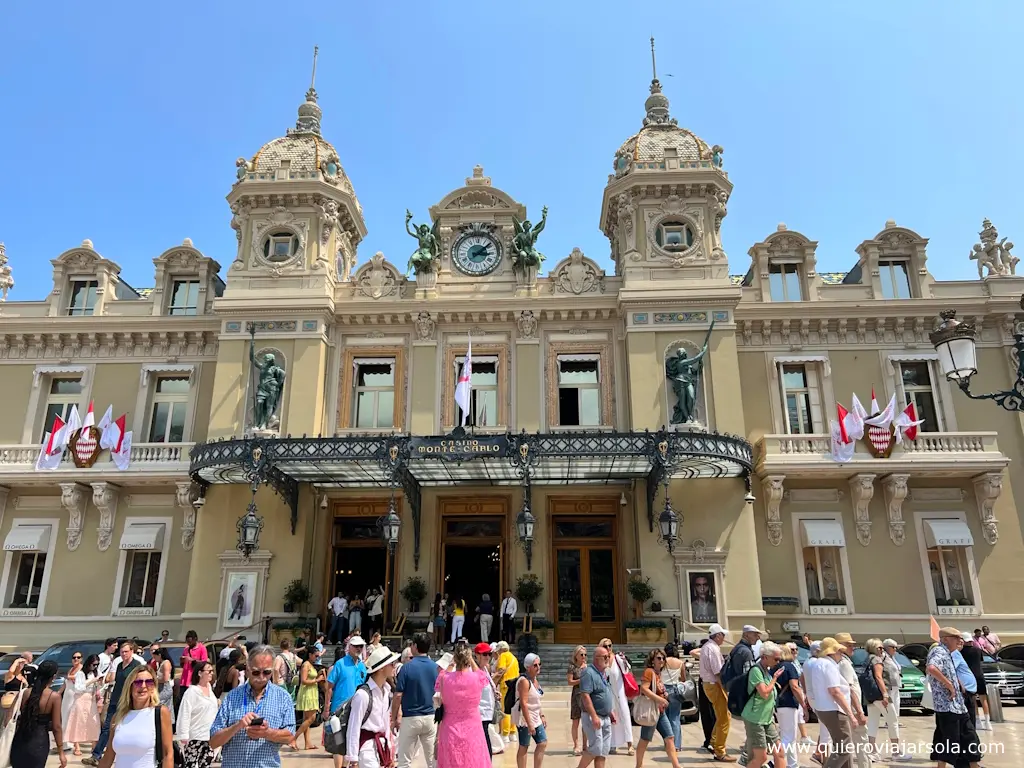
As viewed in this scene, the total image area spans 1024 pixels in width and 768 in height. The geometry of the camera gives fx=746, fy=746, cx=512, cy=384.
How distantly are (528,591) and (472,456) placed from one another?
174 inches

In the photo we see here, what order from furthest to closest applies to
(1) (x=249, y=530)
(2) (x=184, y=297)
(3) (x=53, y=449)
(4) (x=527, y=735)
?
(2) (x=184, y=297), (3) (x=53, y=449), (1) (x=249, y=530), (4) (x=527, y=735)

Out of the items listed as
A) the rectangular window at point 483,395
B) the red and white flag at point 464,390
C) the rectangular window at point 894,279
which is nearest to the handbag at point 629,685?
the red and white flag at point 464,390

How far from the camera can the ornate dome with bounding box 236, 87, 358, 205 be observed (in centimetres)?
2514

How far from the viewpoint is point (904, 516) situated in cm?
2223

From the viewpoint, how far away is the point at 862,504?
2202 centimetres

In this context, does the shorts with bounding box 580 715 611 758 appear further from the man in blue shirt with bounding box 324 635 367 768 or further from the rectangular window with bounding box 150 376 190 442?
the rectangular window with bounding box 150 376 190 442

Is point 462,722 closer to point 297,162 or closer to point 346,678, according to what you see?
point 346,678

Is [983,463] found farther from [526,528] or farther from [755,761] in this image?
[755,761]

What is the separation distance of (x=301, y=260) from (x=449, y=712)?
64.3ft

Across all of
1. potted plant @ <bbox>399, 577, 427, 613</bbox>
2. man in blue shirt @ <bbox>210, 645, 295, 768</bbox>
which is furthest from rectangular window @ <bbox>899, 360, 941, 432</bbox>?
man in blue shirt @ <bbox>210, 645, 295, 768</bbox>

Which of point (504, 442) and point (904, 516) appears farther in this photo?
point (904, 516)

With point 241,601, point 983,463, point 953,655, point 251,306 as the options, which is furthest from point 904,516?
point 251,306

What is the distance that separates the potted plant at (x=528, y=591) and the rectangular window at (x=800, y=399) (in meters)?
9.28

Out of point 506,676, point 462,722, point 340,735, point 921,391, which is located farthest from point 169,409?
point 921,391
